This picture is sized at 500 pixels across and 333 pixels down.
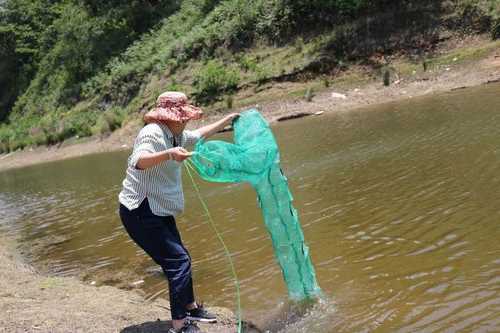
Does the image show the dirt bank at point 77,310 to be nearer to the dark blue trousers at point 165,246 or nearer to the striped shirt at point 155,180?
the dark blue trousers at point 165,246

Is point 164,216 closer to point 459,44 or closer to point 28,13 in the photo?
point 459,44

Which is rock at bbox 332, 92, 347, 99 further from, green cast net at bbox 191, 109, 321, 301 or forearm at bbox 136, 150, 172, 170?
forearm at bbox 136, 150, 172, 170

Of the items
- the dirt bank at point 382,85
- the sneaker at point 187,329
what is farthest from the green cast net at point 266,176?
the dirt bank at point 382,85

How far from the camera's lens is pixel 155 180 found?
4582mm

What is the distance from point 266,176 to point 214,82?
864 inches

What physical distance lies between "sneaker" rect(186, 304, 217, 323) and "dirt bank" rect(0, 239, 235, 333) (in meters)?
0.05

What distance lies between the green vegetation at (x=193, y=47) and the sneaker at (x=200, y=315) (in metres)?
19.4

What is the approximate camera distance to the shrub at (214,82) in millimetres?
26547

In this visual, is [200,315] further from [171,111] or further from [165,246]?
[171,111]

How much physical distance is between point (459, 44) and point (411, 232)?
18.1 meters

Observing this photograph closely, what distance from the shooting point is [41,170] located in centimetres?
2572

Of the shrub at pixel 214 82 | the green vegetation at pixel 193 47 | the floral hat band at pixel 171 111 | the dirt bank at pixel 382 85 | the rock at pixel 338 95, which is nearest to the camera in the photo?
the floral hat band at pixel 171 111

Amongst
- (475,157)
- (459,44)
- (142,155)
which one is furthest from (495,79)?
(142,155)

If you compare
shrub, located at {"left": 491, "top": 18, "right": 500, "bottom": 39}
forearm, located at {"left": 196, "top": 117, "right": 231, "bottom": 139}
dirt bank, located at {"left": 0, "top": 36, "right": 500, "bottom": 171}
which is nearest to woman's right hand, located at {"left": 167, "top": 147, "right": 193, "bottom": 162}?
forearm, located at {"left": 196, "top": 117, "right": 231, "bottom": 139}
